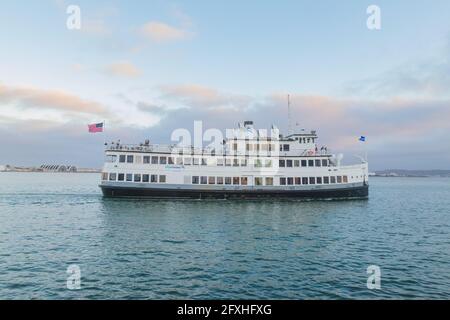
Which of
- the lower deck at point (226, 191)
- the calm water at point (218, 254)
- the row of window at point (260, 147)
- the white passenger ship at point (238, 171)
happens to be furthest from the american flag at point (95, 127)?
the row of window at point (260, 147)

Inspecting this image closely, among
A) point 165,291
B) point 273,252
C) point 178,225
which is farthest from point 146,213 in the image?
point 165,291

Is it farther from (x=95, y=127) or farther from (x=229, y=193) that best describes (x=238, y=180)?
(x=95, y=127)

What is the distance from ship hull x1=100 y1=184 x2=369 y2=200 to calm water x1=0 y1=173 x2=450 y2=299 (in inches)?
345

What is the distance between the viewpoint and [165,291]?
44.2 feet

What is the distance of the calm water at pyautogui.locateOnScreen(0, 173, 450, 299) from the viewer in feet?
45.5

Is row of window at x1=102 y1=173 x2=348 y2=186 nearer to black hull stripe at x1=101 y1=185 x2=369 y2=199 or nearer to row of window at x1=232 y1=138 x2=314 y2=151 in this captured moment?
black hull stripe at x1=101 y1=185 x2=369 y2=199

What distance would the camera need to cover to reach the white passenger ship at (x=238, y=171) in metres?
43.8

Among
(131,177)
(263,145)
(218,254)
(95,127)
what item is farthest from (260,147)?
(218,254)

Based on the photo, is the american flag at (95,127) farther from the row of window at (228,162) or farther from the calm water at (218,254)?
the calm water at (218,254)

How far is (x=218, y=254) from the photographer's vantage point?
19.0 metres

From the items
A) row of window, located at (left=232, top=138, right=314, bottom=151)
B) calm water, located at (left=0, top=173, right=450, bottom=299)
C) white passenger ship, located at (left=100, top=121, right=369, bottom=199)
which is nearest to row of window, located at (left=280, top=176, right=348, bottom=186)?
white passenger ship, located at (left=100, top=121, right=369, bottom=199)

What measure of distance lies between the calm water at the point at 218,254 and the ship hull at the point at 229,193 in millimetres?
8769
